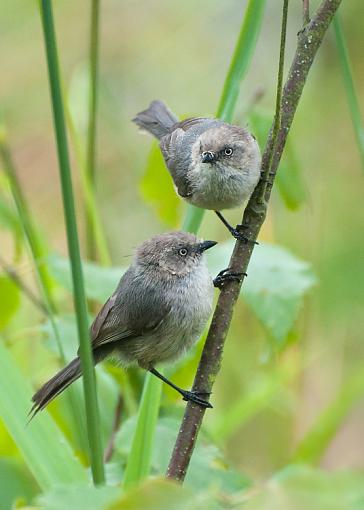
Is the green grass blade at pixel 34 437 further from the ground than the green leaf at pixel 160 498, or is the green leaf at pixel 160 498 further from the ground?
the green grass blade at pixel 34 437

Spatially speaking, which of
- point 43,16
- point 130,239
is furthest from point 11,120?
point 43,16

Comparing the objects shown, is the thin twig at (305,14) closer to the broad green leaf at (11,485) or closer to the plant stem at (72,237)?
the plant stem at (72,237)

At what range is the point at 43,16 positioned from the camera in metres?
1.27

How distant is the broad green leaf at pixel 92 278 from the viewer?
7.98ft

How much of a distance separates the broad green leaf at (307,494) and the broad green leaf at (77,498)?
176 millimetres

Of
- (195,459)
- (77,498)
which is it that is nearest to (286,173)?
(195,459)

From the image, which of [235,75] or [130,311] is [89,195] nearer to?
[130,311]

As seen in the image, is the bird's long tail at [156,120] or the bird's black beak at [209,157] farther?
the bird's long tail at [156,120]

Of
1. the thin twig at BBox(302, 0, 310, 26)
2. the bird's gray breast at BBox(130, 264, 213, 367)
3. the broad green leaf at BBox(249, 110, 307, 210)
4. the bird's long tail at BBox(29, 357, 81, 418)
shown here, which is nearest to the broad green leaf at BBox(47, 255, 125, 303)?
the bird's gray breast at BBox(130, 264, 213, 367)

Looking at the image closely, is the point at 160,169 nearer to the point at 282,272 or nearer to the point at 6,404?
the point at 282,272

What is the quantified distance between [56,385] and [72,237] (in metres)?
0.80

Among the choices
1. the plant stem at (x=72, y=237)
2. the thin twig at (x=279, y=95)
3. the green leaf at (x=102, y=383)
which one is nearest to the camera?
the plant stem at (x=72, y=237)

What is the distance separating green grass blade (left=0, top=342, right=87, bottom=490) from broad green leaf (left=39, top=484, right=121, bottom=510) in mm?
934

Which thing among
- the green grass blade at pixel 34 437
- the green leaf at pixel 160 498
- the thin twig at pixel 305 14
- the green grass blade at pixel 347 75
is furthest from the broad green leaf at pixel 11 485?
the green leaf at pixel 160 498
